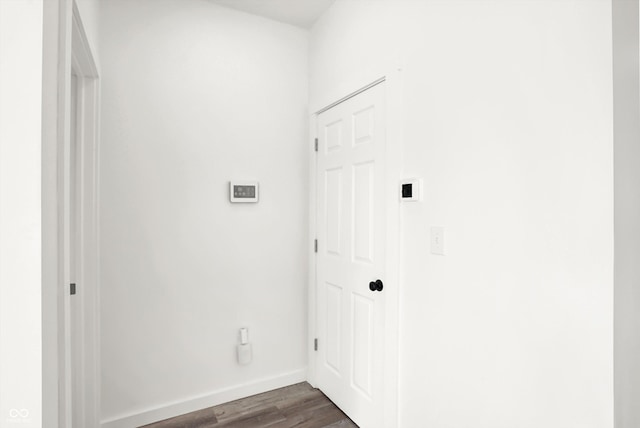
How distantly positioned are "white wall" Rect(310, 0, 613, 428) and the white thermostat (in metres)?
1.14

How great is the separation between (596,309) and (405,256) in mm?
811

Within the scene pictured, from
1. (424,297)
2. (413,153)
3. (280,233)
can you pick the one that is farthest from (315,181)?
(424,297)

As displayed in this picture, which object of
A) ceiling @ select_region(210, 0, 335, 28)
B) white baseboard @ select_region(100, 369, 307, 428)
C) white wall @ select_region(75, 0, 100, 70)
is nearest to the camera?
white wall @ select_region(75, 0, 100, 70)

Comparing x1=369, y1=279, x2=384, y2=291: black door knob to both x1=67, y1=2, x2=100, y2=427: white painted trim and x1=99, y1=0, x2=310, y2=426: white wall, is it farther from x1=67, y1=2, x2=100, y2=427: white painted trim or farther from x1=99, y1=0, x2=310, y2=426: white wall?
x1=67, y1=2, x2=100, y2=427: white painted trim

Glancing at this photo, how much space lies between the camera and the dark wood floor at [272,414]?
2.06 metres

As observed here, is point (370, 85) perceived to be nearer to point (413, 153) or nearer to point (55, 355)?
point (413, 153)

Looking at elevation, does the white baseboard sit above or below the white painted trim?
below

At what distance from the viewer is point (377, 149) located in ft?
6.08

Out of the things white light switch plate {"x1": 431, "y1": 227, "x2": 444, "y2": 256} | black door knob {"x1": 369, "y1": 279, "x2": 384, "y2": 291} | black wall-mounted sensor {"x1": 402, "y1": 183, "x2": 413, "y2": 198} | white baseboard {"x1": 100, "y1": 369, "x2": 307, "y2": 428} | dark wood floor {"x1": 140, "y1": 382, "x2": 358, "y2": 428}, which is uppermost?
black wall-mounted sensor {"x1": 402, "y1": 183, "x2": 413, "y2": 198}

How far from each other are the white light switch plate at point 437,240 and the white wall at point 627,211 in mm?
620

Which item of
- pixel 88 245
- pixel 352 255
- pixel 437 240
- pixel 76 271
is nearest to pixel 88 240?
pixel 88 245

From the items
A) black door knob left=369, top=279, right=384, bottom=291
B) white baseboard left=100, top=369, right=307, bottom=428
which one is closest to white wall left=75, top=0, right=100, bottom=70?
black door knob left=369, top=279, right=384, bottom=291

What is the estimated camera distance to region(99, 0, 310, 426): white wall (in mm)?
2029

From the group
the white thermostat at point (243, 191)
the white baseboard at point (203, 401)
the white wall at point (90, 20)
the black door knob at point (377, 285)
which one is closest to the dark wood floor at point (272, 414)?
the white baseboard at point (203, 401)
